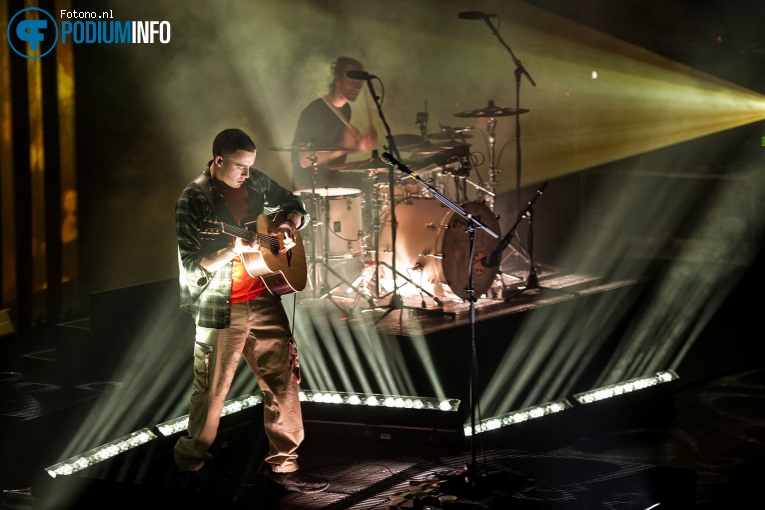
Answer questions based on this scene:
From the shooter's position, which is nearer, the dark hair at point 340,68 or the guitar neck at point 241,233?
the guitar neck at point 241,233

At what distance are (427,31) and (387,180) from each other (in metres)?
3.18

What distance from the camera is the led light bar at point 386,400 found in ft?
20.4

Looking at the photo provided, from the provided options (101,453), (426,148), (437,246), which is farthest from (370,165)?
(101,453)

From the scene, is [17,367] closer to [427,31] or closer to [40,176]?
[40,176]

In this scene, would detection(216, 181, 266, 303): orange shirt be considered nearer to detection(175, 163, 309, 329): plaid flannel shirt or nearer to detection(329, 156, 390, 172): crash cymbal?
detection(175, 163, 309, 329): plaid flannel shirt

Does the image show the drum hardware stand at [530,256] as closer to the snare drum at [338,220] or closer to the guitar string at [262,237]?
the snare drum at [338,220]

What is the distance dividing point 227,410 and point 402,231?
2.54m

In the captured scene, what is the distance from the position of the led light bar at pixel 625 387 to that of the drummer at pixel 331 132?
2.86 metres

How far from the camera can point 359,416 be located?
6.35m

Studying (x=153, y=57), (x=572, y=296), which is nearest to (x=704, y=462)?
(x=572, y=296)

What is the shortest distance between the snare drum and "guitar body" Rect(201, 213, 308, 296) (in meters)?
2.81

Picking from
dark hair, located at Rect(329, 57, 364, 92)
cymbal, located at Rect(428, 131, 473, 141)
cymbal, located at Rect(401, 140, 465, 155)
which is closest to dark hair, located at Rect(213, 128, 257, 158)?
cymbal, located at Rect(401, 140, 465, 155)

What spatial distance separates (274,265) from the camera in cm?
510

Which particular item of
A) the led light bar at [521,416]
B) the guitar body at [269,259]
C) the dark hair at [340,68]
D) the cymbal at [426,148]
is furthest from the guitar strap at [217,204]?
the dark hair at [340,68]
